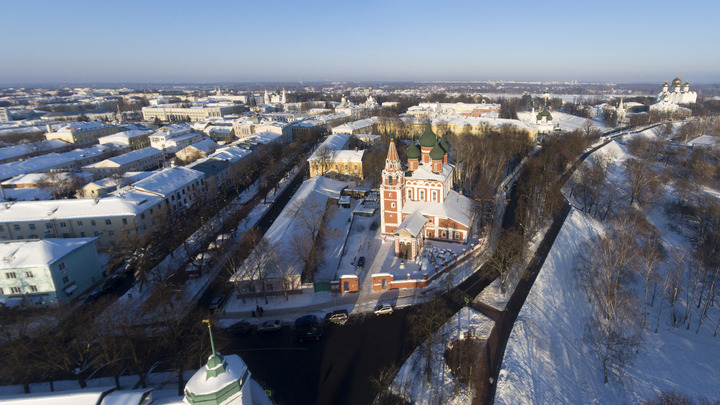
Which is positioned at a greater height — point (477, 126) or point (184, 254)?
point (477, 126)

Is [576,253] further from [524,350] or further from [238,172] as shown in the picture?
[238,172]

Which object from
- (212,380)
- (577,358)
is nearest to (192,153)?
(212,380)

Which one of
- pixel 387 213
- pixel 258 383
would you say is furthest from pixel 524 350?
pixel 387 213

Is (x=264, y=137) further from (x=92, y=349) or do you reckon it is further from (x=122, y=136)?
(x=92, y=349)

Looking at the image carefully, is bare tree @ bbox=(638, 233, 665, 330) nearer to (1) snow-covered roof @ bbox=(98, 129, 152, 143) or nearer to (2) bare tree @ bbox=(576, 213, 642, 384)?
(2) bare tree @ bbox=(576, 213, 642, 384)

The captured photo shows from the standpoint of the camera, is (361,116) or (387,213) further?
(361,116)

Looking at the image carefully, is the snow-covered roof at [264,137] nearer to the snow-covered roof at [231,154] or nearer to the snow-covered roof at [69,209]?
the snow-covered roof at [231,154]

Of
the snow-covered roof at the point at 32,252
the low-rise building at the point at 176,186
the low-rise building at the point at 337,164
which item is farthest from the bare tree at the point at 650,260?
the low-rise building at the point at 176,186
